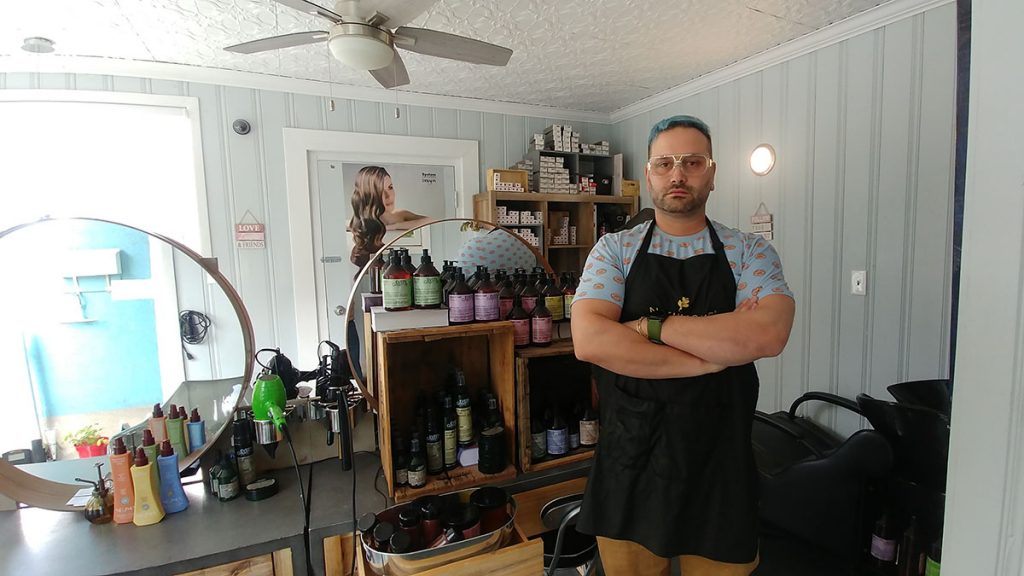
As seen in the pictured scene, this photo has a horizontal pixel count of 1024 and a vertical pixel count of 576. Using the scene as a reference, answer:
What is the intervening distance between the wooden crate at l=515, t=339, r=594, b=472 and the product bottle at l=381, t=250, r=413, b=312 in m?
0.34

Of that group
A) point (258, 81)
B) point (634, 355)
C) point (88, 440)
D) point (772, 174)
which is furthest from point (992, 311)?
point (258, 81)

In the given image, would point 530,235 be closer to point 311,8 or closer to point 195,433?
point 311,8

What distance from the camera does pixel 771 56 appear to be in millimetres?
2338

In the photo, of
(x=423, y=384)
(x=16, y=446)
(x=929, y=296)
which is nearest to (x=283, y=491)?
(x=423, y=384)

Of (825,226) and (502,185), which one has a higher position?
(502,185)

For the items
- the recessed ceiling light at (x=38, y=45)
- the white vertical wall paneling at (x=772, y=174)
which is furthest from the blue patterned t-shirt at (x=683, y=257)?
the recessed ceiling light at (x=38, y=45)

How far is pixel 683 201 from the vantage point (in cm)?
99

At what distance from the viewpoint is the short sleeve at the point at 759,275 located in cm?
96

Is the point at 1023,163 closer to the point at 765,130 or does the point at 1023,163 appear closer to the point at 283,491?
the point at 283,491

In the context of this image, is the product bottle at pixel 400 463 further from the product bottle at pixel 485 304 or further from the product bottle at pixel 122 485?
the product bottle at pixel 122 485

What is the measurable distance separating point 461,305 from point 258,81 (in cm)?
232

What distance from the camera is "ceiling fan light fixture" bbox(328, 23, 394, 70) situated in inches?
53.4

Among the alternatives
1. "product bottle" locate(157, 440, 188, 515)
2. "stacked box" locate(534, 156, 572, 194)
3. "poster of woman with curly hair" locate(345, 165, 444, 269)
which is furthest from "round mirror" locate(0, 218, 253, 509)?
"stacked box" locate(534, 156, 572, 194)

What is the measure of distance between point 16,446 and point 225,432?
0.58 meters
